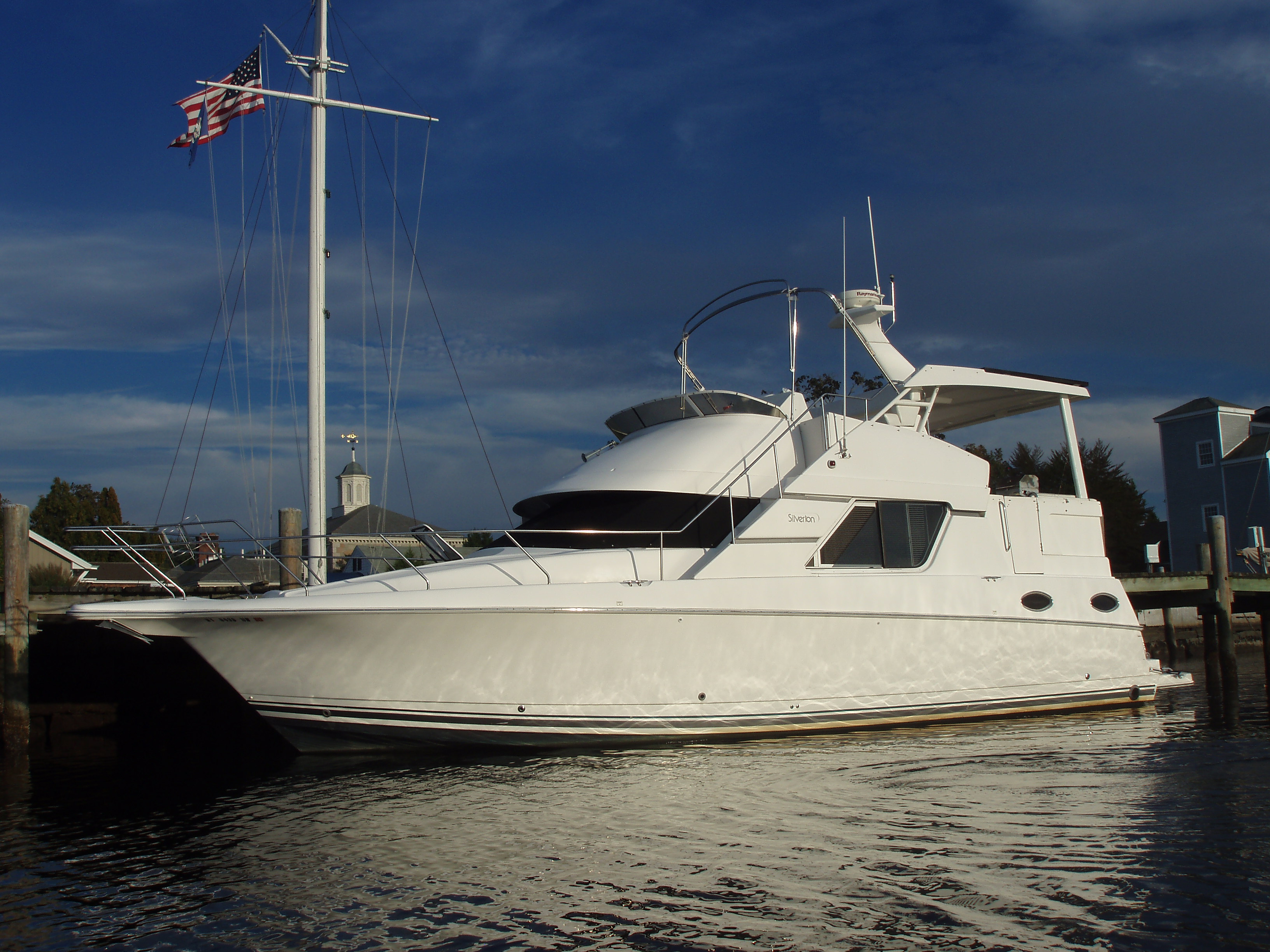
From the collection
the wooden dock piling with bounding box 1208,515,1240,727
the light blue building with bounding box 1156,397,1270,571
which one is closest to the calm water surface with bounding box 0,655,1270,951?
the wooden dock piling with bounding box 1208,515,1240,727

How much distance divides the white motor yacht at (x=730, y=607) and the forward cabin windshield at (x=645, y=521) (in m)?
0.02

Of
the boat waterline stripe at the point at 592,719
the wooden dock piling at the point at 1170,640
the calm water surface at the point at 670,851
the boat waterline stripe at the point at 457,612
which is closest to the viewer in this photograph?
the calm water surface at the point at 670,851

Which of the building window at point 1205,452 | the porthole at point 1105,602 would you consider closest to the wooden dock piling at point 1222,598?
the porthole at point 1105,602

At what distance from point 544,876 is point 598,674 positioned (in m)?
2.88

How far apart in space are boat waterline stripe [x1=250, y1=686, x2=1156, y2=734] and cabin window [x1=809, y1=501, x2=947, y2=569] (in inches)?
56.1

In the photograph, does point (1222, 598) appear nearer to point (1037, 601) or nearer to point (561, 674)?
point (1037, 601)

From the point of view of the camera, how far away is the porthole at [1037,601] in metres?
9.95

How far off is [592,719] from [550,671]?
1.89 ft

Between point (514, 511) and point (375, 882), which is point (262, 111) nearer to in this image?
point (514, 511)

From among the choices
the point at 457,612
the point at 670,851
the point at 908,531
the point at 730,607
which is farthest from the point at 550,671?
the point at 908,531

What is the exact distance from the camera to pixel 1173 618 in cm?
2619

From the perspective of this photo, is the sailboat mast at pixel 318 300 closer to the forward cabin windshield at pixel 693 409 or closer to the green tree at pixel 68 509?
the forward cabin windshield at pixel 693 409

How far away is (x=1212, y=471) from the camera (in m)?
27.6

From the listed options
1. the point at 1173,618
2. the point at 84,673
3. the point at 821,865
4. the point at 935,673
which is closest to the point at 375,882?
the point at 821,865
